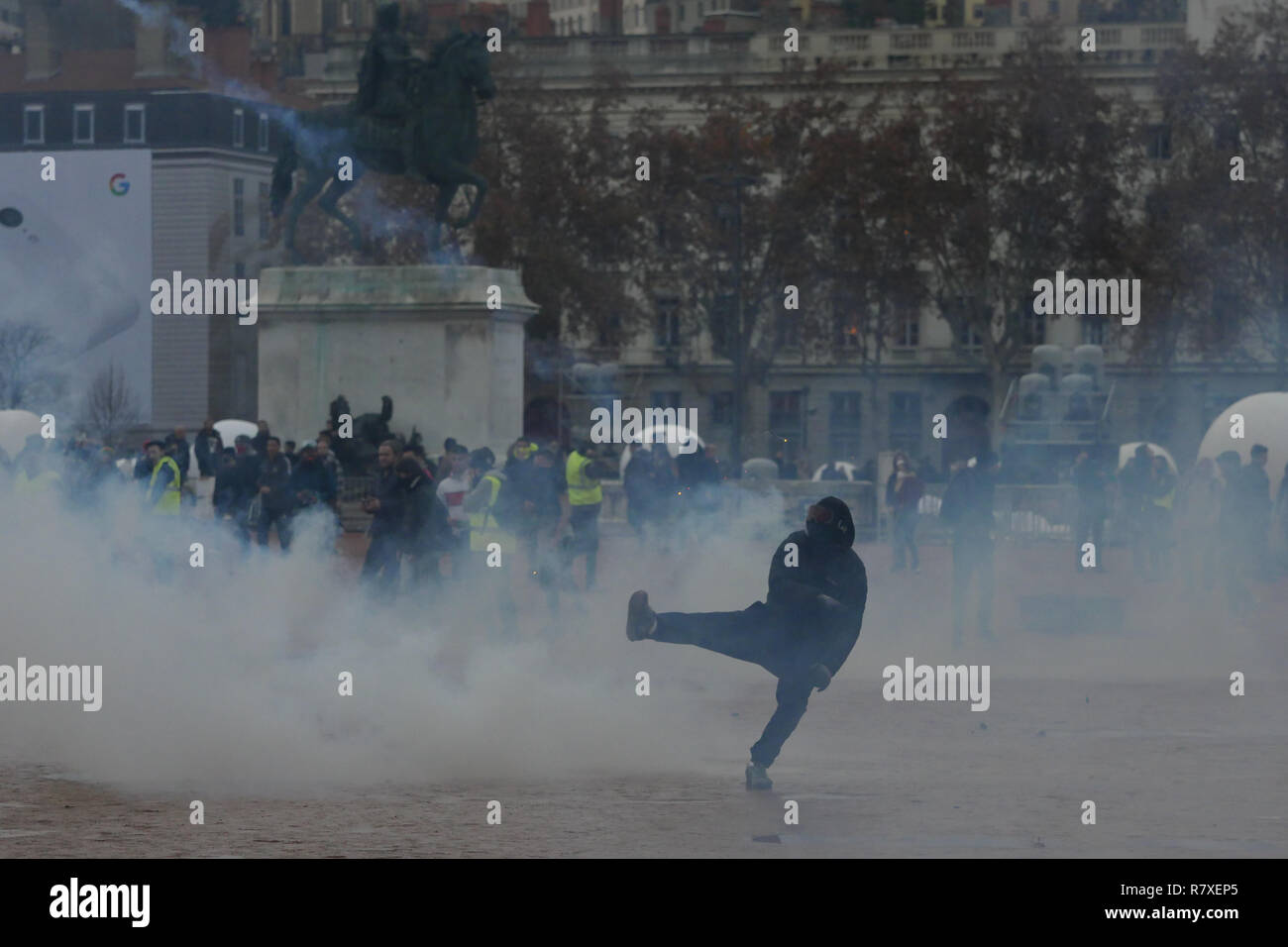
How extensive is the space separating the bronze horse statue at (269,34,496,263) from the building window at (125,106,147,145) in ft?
160

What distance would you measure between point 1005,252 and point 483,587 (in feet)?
154

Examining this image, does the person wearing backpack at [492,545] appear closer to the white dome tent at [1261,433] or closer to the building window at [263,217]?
the white dome tent at [1261,433]

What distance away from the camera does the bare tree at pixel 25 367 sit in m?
63.8

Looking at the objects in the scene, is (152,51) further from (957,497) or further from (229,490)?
(957,497)

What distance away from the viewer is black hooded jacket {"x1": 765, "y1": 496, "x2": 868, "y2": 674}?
40.3 feet

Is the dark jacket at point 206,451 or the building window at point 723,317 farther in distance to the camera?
the building window at point 723,317

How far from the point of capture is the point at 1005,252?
215 feet

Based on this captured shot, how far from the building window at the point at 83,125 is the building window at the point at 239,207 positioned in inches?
186

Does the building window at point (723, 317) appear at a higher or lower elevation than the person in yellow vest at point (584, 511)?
higher

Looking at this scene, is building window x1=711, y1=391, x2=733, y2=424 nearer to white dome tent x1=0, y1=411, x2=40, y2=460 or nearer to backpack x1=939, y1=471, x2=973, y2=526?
white dome tent x1=0, y1=411, x2=40, y2=460

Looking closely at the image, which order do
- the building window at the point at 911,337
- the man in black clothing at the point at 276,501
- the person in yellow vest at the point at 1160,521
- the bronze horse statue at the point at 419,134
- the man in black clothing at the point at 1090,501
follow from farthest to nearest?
the building window at the point at 911,337, the bronze horse statue at the point at 419,134, the man in black clothing at the point at 1090,501, the person in yellow vest at the point at 1160,521, the man in black clothing at the point at 276,501

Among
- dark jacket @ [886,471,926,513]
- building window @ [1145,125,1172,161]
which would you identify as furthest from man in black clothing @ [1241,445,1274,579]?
building window @ [1145,125,1172,161]

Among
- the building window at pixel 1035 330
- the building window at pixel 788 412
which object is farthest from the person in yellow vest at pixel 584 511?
the building window at pixel 788 412
